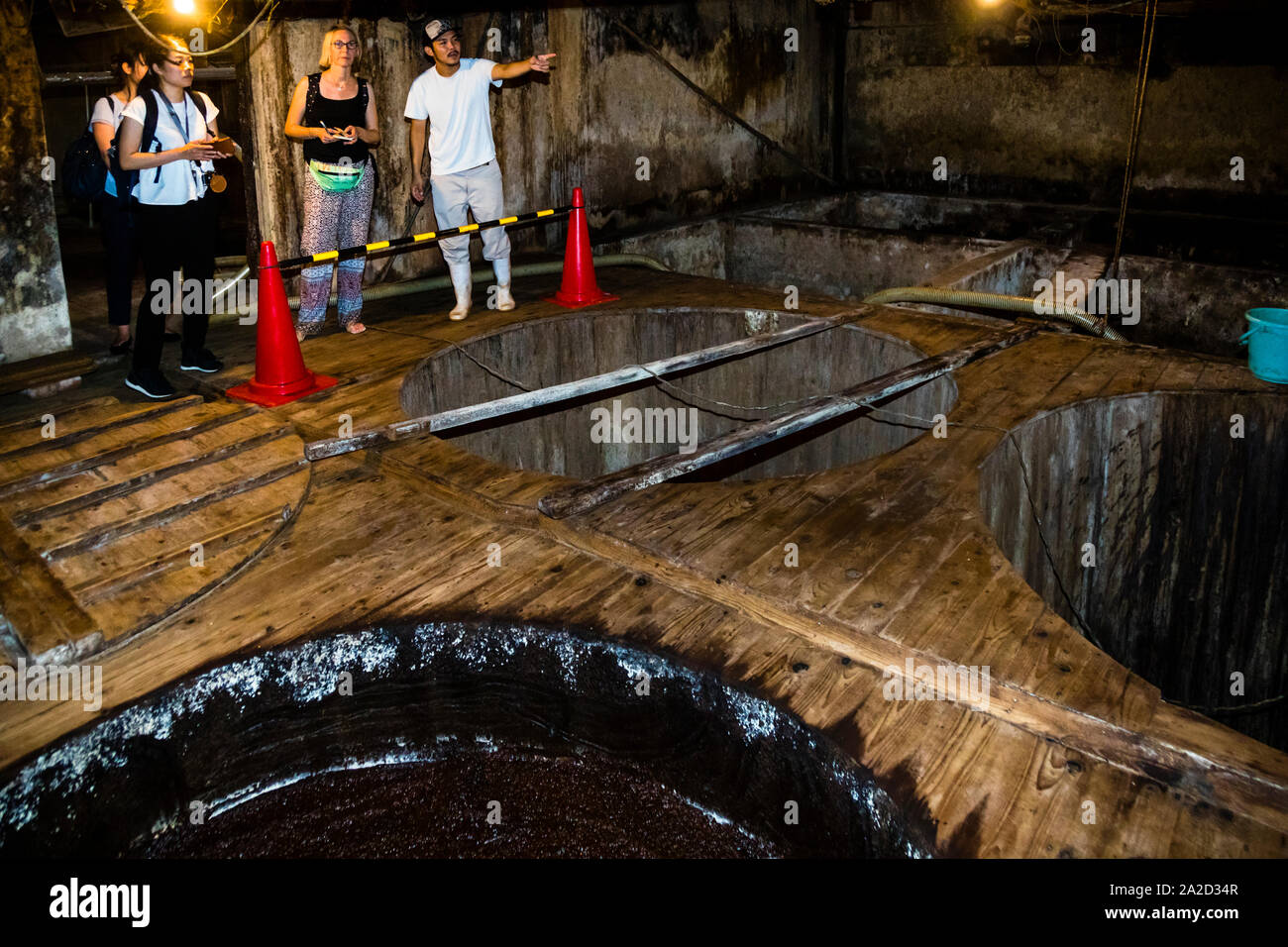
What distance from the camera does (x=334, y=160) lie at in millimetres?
6637

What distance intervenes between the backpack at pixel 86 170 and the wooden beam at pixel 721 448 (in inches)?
162

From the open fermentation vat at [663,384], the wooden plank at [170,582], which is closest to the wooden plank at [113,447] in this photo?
the wooden plank at [170,582]

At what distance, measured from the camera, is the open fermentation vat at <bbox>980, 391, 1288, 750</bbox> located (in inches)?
230

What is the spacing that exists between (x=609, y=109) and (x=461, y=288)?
145 inches

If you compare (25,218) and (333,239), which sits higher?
(25,218)

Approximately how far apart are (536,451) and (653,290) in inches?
69.2

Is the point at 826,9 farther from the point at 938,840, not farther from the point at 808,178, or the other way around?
the point at 938,840

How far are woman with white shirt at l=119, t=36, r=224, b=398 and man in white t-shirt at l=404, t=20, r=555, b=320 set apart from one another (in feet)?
5.22

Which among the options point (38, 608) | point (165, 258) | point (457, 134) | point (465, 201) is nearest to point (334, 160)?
point (457, 134)

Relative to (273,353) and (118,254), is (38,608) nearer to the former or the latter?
(273,353)

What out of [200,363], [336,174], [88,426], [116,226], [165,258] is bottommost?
[88,426]

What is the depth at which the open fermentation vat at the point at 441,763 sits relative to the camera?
3383mm

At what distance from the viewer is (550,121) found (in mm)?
9711

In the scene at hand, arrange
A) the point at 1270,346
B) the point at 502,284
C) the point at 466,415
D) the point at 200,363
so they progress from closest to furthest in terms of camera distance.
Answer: the point at 466,415 < the point at 1270,346 < the point at 200,363 < the point at 502,284
